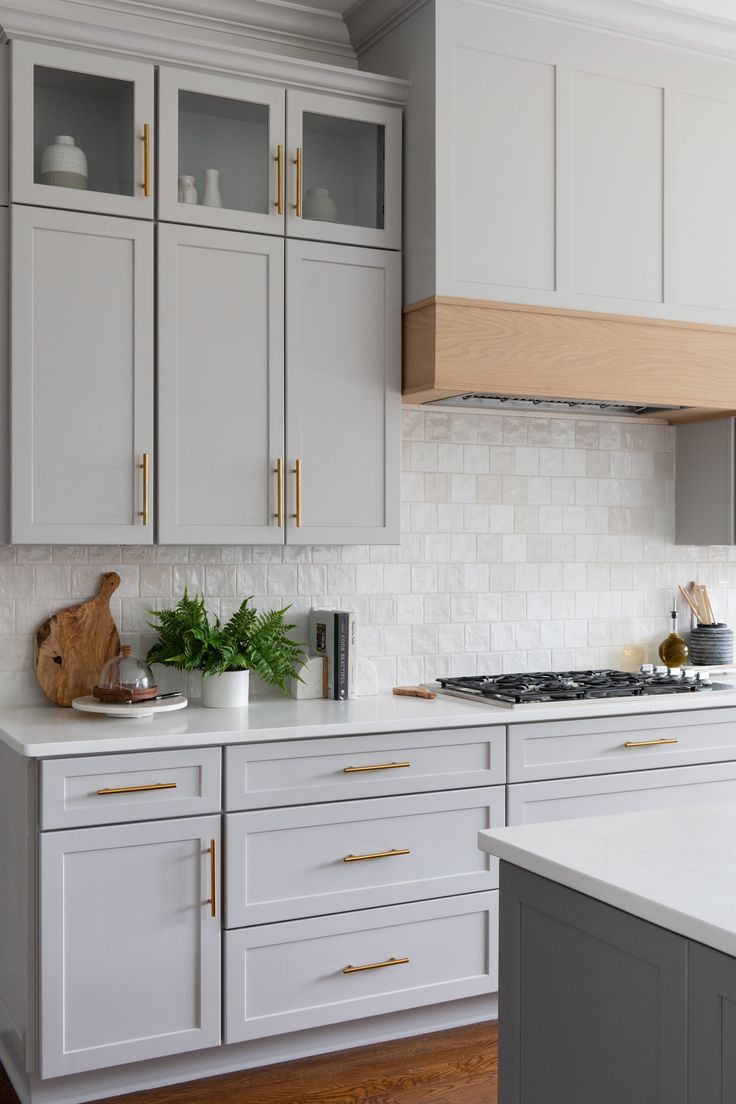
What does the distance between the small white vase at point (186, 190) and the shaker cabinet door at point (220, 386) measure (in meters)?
0.09

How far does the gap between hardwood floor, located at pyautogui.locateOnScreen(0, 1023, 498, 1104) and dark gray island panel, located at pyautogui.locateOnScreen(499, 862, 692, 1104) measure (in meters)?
1.10

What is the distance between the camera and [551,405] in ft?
12.1

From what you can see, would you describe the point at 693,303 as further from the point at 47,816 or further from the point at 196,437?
the point at 47,816

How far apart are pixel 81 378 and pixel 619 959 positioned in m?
2.08

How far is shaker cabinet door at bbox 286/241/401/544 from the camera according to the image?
317 centimetres

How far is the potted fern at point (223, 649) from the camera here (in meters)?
3.14

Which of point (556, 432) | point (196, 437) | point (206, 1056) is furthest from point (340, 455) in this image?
point (206, 1056)

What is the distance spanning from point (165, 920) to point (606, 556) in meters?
2.11

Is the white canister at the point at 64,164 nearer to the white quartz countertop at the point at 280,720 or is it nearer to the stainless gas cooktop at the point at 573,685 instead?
the white quartz countertop at the point at 280,720

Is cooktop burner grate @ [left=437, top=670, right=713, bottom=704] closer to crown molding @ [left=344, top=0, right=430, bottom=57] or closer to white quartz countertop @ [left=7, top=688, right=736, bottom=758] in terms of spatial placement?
white quartz countertop @ [left=7, top=688, right=736, bottom=758]

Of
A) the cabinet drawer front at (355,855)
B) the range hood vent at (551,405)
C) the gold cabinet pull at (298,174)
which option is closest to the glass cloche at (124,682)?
the cabinet drawer front at (355,855)

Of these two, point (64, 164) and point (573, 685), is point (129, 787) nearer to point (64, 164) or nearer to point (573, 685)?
point (573, 685)

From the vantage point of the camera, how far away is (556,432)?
393cm

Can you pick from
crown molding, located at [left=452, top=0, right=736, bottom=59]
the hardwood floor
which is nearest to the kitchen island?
the hardwood floor
